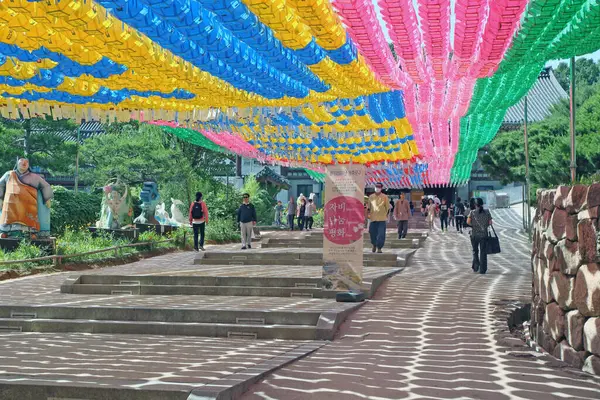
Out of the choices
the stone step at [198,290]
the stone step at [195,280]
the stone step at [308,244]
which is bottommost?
the stone step at [198,290]

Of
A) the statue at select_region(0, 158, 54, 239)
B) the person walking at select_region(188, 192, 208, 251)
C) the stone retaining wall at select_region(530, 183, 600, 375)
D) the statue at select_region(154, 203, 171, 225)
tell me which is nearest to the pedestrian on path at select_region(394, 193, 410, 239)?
the person walking at select_region(188, 192, 208, 251)

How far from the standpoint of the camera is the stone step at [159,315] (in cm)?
923

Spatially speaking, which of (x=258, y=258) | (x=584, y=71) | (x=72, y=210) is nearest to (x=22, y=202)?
(x=258, y=258)

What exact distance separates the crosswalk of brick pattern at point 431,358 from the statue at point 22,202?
9.18 m

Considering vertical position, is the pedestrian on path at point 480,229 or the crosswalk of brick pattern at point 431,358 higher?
A: the pedestrian on path at point 480,229

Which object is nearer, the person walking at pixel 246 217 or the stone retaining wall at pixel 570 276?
the stone retaining wall at pixel 570 276

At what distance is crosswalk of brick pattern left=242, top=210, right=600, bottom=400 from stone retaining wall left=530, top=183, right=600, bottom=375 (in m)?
0.24

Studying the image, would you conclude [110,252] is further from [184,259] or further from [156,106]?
[156,106]

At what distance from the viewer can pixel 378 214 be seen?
16.4m

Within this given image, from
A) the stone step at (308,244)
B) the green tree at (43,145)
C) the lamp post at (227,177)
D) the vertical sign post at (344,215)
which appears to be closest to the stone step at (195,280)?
the vertical sign post at (344,215)

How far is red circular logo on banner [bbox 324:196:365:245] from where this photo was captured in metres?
10.3

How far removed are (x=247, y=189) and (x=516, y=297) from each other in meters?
25.0

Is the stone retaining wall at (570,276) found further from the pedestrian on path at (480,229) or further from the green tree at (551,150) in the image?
the green tree at (551,150)

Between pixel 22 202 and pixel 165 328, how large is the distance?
32.3ft
